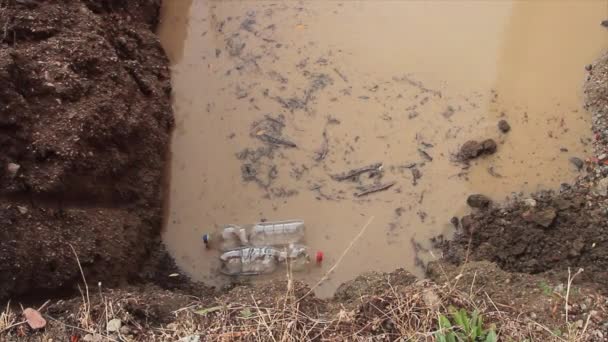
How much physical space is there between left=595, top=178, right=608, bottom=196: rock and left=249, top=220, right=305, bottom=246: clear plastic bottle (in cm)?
199

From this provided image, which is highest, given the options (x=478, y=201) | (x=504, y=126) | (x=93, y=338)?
(x=504, y=126)

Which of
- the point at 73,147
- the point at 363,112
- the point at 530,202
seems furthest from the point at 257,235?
the point at 530,202

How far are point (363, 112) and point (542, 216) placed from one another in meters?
1.45

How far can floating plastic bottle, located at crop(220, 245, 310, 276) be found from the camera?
3654 mm

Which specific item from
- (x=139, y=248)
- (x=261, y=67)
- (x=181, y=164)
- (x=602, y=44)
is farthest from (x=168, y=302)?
(x=602, y=44)

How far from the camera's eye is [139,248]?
11.7 feet

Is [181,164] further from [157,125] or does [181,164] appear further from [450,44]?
[450,44]

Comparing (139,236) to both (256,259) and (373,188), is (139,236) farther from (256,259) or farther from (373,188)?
(373,188)

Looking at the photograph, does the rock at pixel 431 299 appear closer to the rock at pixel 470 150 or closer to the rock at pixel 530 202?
the rock at pixel 530 202

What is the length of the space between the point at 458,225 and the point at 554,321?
42.9 inches

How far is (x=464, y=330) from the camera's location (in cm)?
263

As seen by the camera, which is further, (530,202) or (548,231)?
(530,202)

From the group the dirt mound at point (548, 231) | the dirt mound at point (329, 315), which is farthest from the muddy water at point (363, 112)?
the dirt mound at point (329, 315)

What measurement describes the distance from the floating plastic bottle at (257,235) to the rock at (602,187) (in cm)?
199
